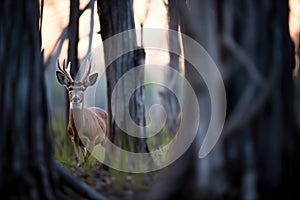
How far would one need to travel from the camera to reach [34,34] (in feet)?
13.1

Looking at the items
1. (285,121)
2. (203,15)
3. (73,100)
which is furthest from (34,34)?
(73,100)

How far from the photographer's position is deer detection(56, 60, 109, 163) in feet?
27.6

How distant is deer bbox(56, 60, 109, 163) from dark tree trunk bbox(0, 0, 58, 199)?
168 inches

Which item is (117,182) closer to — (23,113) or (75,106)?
(23,113)

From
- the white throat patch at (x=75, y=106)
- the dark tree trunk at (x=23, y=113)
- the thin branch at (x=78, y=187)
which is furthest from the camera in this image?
the white throat patch at (x=75, y=106)

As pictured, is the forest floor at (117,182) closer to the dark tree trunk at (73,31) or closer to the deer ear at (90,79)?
the dark tree trunk at (73,31)

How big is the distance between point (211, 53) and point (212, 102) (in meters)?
0.29

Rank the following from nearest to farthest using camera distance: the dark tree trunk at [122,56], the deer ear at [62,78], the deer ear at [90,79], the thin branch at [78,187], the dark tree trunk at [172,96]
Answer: the thin branch at [78,187] → the dark tree trunk at [122,56] → the deer ear at [62,78] → the deer ear at [90,79] → the dark tree trunk at [172,96]

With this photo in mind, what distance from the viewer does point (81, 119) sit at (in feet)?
28.2

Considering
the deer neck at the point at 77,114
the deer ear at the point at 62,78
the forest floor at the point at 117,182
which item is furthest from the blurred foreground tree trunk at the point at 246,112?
the deer ear at the point at 62,78

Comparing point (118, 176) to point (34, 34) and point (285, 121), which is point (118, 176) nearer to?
point (34, 34)

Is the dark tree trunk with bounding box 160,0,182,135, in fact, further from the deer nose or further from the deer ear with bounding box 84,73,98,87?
the deer nose

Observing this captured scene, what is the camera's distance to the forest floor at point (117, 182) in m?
4.39

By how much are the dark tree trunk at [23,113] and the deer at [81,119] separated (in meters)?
4.26
